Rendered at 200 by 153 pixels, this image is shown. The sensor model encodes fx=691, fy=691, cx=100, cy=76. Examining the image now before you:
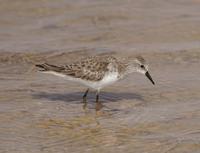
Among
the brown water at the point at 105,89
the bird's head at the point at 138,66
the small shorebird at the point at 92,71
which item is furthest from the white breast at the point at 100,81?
the bird's head at the point at 138,66

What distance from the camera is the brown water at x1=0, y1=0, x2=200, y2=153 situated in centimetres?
1007

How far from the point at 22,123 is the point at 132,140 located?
6.23 ft

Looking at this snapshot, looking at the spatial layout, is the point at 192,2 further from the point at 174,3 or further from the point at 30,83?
the point at 30,83

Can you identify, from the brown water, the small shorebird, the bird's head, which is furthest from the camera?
the bird's head

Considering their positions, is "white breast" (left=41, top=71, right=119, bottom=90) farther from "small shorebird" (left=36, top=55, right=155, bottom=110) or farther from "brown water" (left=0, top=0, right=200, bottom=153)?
"brown water" (left=0, top=0, right=200, bottom=153)

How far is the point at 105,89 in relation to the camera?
43.3 ft

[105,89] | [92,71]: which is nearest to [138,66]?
[105,89]

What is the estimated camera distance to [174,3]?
18906 mm

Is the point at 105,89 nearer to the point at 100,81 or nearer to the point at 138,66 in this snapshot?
the point at 138,66

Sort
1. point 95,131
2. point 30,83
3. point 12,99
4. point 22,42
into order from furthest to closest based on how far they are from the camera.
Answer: point 22,42
point 30,83
point 12,99
point 95,131

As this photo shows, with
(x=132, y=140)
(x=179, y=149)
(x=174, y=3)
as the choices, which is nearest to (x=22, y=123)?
(x=132, y=140)

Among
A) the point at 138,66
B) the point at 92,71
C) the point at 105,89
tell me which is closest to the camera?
the point at 92,71

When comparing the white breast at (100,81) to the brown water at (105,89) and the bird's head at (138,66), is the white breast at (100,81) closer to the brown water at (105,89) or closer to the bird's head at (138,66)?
the brown water at (105,89)

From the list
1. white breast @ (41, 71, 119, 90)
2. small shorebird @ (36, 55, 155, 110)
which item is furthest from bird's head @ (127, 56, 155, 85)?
white breast @ (41, 71, 119, 90)
